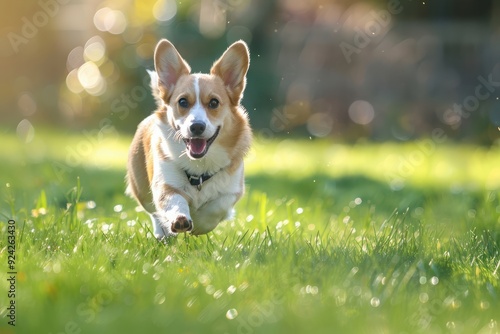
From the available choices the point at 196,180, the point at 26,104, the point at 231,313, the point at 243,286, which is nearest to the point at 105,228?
the point at 196,180

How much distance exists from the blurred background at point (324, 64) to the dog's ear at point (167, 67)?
22.9 ft

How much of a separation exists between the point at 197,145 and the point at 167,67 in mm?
612

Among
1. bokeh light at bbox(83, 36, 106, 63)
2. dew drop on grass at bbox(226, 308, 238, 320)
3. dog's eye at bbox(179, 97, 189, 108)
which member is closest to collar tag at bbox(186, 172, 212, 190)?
dog's eye at bbox(179, 97, 189, 108)

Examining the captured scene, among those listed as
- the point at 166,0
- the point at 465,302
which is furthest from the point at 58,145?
the point at 465,302

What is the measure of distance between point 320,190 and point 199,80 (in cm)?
282

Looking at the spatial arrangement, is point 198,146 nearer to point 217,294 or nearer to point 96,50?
point 217,294

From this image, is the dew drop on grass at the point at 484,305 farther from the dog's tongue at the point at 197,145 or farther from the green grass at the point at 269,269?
the dog's tongue at the point at 197,145

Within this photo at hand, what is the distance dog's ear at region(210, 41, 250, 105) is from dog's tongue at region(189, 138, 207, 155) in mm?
482

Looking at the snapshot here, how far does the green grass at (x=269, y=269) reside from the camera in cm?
310

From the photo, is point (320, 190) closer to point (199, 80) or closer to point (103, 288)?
point (199, 80)

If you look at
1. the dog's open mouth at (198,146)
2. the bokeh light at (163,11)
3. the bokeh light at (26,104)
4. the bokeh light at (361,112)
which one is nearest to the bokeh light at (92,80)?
the bokeh light at (163,11)

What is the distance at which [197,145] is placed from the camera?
4.36 m

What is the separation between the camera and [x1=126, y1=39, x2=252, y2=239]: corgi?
448 cm

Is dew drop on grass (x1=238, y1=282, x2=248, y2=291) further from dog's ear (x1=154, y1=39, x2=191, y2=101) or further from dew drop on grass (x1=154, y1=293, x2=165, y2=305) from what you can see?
dog's ear (x1=154, y1=39, x2=191, y2=101)
